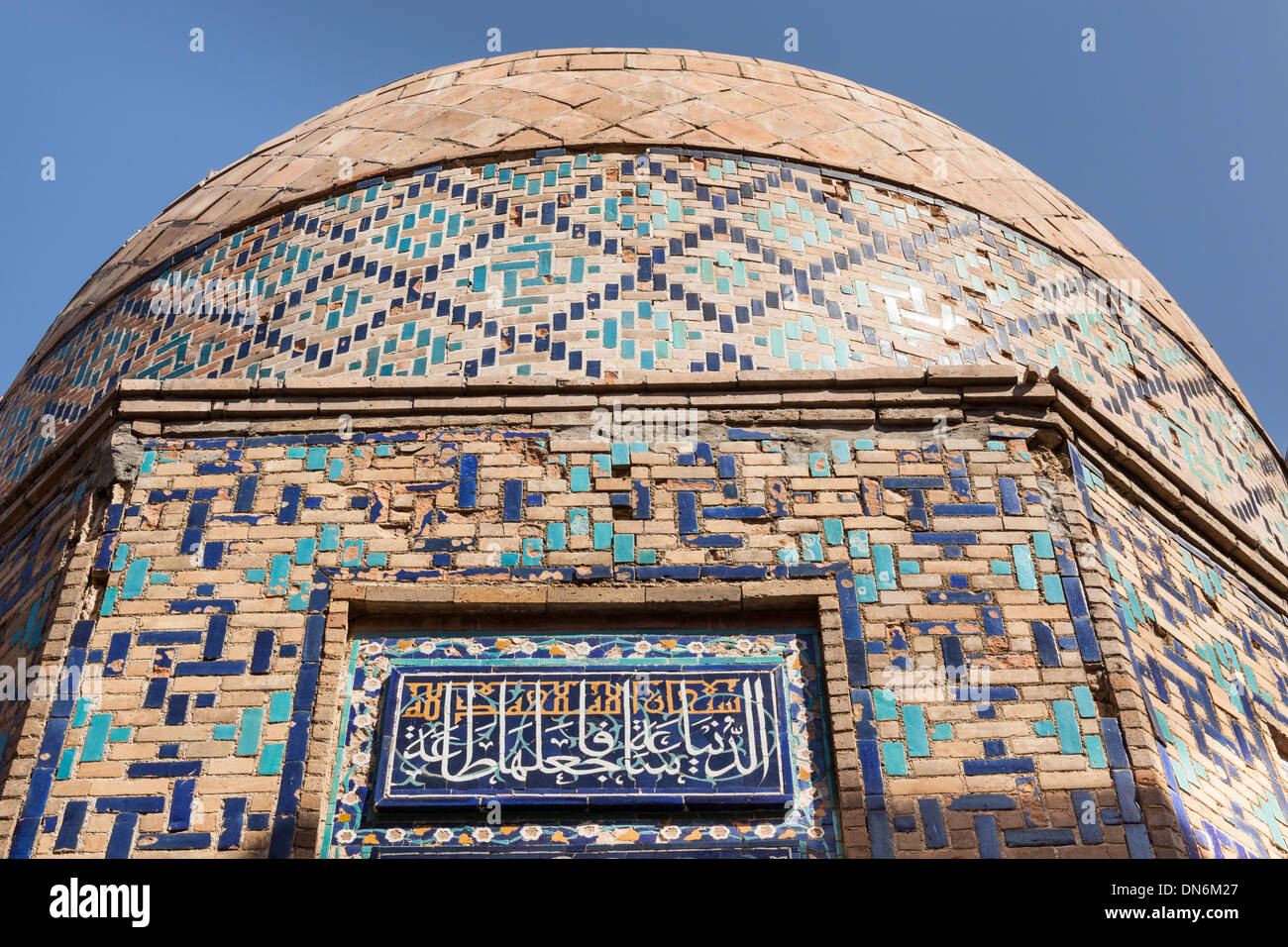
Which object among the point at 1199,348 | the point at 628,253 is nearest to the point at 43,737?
the point at 628,253

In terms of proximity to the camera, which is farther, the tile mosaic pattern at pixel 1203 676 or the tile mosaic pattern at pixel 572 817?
the tile mosaic pattern at pixel 1203 676

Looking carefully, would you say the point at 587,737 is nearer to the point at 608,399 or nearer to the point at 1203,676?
the point at 608,399

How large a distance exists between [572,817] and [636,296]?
1857mm

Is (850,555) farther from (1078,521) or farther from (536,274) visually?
(536,274)

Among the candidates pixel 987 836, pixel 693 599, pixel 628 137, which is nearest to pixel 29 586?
pixel 693 599

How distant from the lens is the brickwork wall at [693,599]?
343 centimetres

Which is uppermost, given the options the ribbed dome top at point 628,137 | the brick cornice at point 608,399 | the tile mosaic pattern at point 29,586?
the ribbed dome top at point 628,137

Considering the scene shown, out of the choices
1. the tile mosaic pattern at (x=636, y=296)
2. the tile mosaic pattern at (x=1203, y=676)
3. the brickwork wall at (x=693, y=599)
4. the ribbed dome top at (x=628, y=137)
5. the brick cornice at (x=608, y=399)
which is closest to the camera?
the brickwork wall at (x=693, y=599)

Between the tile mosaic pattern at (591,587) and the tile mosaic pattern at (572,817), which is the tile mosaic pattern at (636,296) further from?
the tile mosaic pattern at (572,817)

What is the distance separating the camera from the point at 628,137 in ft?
17.8

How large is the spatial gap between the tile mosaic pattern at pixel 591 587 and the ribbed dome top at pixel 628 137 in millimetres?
1676

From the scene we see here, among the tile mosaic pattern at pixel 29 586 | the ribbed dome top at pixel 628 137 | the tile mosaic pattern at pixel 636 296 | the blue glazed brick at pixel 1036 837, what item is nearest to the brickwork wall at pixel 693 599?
the blue glazed brick at pixel 1036 837

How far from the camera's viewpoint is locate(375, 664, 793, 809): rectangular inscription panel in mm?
3473

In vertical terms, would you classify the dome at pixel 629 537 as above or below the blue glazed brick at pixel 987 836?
above
